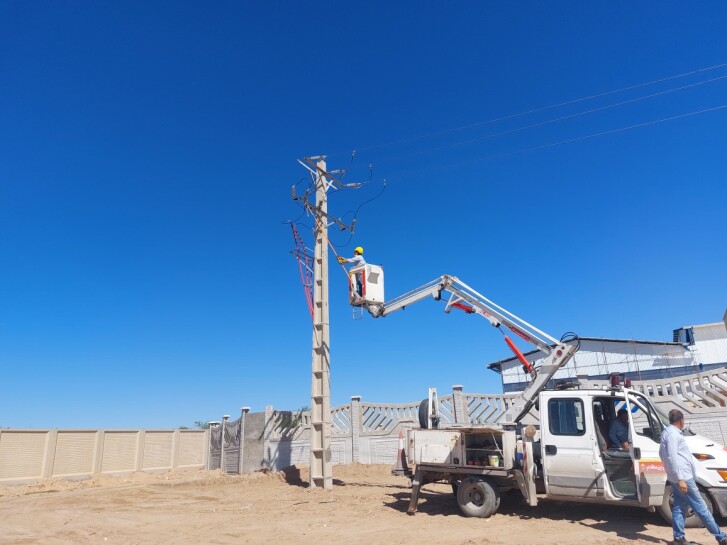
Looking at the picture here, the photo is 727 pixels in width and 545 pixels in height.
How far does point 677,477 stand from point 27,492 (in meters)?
20.6

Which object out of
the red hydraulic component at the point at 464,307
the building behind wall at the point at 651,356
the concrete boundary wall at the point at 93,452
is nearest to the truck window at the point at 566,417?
the red hydraulic component at the point at 464,307

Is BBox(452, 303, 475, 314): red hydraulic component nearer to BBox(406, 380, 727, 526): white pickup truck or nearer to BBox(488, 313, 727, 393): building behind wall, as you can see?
BBox(406, 380, 727, 526): white pickup truck

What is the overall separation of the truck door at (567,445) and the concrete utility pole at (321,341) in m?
7.57

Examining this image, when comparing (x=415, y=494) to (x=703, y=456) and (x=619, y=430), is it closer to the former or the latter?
(x=619, y=430)

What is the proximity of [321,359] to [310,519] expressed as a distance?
5917 millimetres

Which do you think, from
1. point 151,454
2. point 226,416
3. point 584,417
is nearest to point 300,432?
point 226,416

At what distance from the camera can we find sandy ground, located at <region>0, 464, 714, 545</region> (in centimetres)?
809

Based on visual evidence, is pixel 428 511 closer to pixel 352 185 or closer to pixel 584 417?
pixel 584 417

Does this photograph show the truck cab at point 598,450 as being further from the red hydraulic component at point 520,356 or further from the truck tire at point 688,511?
the red hydraulic component at point 520,356

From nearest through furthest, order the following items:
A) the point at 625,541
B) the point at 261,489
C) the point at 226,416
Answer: the point at 625,541 < the point at 261,489 < the point at 226,416

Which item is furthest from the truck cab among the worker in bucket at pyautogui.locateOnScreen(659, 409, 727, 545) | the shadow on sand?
the worker in bucket at pyautogui.locateOnScreen(659, 409, 727, 545)

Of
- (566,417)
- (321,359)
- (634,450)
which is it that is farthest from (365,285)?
(634,450)

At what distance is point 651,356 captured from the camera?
31594 millimetres

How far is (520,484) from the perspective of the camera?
8.89 m
